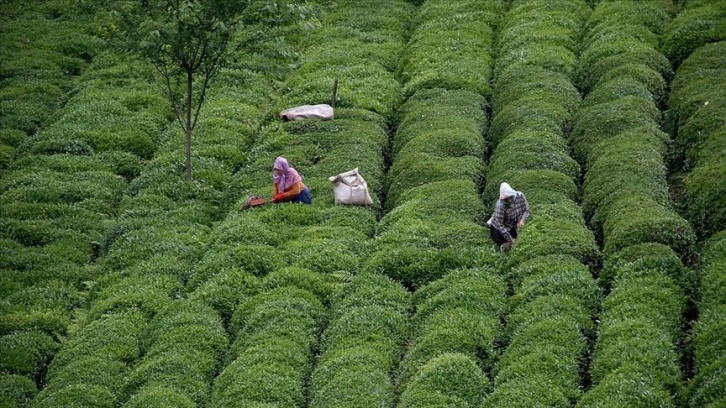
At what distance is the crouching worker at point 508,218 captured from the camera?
3594 centimetres

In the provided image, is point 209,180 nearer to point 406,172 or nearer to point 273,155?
point 273,155

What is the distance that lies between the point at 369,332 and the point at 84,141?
19730 millimetres

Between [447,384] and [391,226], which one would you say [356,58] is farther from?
[447,384]

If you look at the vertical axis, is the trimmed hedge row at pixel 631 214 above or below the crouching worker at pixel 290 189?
above

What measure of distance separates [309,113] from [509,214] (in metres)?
13.5

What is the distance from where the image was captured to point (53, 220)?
40719 millimetres

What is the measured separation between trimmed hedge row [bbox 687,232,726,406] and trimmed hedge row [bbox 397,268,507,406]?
16.6ft

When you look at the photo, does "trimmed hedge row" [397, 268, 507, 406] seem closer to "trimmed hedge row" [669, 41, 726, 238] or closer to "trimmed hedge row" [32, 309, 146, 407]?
"trimmed hedge row" [669, 41, 726, 238]

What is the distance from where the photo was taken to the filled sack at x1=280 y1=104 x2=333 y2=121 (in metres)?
47.3

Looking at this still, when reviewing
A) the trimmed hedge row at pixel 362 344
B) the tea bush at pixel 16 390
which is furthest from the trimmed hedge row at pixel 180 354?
the trimmed hedge row at pixel 362 344

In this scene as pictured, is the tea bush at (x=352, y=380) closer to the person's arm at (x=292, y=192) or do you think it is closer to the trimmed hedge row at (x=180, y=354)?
the trimmed hedge row at (x=180, y=354)

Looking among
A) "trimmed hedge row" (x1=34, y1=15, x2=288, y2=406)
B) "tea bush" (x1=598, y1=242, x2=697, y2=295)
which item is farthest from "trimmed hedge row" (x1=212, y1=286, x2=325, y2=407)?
"tea bush" (x1=598, y1=242, x2=697, y2=295)

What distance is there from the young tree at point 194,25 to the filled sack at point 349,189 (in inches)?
242

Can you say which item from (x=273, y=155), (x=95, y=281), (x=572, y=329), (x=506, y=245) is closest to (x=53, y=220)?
(x=95, y=281)
